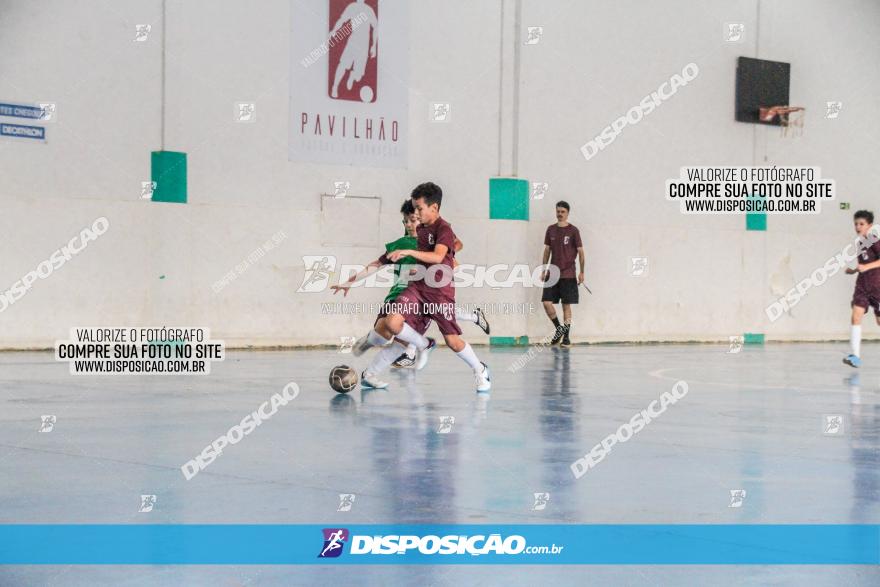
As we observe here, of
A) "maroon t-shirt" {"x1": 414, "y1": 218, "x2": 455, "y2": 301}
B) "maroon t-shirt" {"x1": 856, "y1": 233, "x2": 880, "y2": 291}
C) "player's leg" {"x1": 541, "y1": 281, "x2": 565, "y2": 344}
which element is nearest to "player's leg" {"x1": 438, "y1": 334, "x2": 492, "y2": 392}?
"maroon t-shirt" {"x1": 414, "y1": 218, "x2": 455, "y2": 301}

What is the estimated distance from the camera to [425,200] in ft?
35.1

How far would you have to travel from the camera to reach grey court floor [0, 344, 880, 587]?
4.16 m

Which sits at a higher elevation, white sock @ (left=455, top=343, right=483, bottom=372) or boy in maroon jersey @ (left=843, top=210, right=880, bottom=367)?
boy in maroon jersey @ (left=843, top=210, right=880, bottom=367)

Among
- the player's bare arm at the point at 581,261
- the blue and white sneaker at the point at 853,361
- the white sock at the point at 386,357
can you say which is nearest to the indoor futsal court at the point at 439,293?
the white sock at the point at 386,357

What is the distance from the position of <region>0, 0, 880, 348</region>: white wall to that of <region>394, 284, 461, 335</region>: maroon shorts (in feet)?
22.8

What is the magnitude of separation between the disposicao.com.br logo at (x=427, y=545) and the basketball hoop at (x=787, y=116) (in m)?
19.7

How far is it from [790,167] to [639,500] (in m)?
19.3

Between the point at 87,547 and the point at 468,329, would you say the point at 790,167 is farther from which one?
the point at 87,547

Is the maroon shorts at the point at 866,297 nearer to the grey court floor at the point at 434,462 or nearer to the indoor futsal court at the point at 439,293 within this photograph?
the indoor futsal court at the point at 439,293

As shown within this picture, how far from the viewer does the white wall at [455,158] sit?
16.3 m

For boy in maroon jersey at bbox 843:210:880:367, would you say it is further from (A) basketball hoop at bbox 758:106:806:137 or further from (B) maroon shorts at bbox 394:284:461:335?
(A) basketball hoop at bbox 758:106:806:137

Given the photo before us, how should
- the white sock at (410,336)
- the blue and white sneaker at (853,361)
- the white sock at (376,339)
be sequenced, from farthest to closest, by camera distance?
the blue and white sneaker at (853,361) < the white sock at (376,339) < the white sock at (410,336)

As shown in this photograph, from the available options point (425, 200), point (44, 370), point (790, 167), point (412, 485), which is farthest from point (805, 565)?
point (790, 167)

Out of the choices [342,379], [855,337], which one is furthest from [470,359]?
[855,337]
